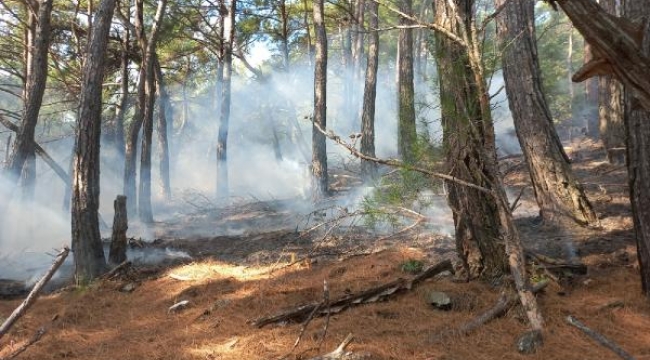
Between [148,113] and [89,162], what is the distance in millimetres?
7153

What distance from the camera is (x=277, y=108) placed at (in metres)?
27.0

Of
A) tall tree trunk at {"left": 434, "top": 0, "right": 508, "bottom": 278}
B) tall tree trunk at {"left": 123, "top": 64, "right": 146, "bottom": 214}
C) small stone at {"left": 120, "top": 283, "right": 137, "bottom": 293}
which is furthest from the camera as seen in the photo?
tall tree trunk at {"left": 123, "top": 64, "right": 146, "bottom": 214}

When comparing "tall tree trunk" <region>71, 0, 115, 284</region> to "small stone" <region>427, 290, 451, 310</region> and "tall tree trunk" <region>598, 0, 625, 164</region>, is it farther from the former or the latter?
"tall tree trunk" <region>598, 0, 625, 164</region>

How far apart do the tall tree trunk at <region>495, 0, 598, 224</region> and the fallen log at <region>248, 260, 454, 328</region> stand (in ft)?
7.51

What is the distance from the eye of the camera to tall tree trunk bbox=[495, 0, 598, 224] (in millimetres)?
6668

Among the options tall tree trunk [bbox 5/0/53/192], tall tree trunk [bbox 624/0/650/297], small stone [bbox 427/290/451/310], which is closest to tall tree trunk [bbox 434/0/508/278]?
small stone [bbox 427/290/451/310]

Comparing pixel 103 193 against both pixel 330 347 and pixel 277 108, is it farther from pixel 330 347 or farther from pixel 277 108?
pixel 330 347

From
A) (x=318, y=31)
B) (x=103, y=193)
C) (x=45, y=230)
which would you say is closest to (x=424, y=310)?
(x=318, y=31)

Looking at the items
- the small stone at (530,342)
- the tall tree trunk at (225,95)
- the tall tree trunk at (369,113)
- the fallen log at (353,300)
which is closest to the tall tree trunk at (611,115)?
the tall tree trunk at (369,113)

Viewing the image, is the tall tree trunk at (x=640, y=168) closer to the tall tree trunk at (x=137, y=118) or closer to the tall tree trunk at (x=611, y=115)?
the tall tree trunk at (x=611, y=115)

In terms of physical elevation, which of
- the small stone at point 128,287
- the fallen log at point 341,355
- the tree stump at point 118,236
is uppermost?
the tree stump at point 118,236

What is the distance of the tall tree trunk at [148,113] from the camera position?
1326cm

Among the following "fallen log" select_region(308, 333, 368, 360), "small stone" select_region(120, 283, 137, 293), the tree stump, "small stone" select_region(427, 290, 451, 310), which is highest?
the tree stump

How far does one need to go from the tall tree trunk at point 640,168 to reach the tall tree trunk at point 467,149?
1.21 metres
